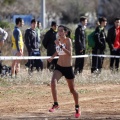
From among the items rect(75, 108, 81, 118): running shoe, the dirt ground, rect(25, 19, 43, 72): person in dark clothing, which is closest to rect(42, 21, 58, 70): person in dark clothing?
rect(25, 19, 43, 72): person in dark clothing

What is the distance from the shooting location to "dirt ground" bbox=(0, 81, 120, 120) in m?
11.8

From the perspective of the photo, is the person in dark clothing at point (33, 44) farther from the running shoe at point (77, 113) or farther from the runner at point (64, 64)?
the running shoe at point (77, 113)

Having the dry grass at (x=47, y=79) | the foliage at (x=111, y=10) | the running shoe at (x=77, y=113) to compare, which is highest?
the foliage at (x=111, y=10)

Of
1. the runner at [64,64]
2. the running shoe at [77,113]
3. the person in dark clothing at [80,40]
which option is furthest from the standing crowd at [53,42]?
the running shoe at [77,113]

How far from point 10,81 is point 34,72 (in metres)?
1.31

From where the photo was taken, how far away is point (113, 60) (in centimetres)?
1962

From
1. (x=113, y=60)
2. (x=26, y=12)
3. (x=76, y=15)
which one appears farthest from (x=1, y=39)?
(x=76, y=15)

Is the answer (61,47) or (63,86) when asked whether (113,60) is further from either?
(61,47)

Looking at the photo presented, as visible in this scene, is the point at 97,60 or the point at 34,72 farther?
the point at 97,60

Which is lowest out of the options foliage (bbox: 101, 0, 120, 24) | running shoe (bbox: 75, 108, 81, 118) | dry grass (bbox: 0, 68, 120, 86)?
dry grass (bbox: 0, 68, 120, 86)

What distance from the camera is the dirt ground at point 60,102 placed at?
11.8 meters

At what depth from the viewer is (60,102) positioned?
1360cm

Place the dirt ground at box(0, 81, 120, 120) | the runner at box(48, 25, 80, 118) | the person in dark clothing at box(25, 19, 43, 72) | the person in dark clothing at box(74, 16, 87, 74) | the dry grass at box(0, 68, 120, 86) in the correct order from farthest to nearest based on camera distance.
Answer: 1. the person in dark clothing at box(74, 16, 87, 74)
2. the person in dark clothing at box(25, 19, 43, 72)
3. the dry grass at box(0, 68, 120, 86)
4. the runner at box(48, 25, 80, 118)
5. the dirt ground at box(0, 81, 120, 120)

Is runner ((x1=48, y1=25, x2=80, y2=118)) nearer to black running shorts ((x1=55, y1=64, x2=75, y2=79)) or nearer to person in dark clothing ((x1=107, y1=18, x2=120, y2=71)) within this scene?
black running shorts ((x1=55, y1=64, x2=75, y2=79))
